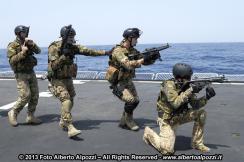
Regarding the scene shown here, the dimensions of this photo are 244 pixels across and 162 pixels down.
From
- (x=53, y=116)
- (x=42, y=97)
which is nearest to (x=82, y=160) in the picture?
(x=53, y=116)

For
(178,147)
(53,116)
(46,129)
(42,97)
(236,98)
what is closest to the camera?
(178,147)

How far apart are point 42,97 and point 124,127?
3966 millimetres

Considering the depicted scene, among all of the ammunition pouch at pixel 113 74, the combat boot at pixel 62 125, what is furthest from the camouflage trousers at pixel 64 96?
the ammunition pouch at pixel 113 74

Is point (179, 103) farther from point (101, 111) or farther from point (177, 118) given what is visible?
point (101, 111)

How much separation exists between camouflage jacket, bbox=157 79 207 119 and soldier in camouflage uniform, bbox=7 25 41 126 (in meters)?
2.66

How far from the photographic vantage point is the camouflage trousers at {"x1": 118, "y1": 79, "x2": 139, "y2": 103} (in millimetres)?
6625

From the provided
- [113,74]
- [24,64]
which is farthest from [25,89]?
[113,74]

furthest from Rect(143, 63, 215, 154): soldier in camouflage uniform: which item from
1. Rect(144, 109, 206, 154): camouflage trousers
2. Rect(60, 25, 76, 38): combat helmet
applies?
Rect(60, 25, 76, 38): combat helmet

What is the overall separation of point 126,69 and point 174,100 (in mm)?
1467

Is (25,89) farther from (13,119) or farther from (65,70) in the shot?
(65,70)

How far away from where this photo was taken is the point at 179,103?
5324 mm

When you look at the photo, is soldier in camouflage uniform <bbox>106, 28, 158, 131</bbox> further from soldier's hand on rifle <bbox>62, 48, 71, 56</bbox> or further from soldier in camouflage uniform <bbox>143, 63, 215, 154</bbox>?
soldier in camouflage uniform <bbox>143, 63, 215, 154</bbox>

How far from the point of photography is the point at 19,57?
265 inches

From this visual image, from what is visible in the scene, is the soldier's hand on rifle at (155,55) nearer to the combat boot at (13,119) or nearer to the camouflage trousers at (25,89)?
the camouflage trousers at (25,89)
